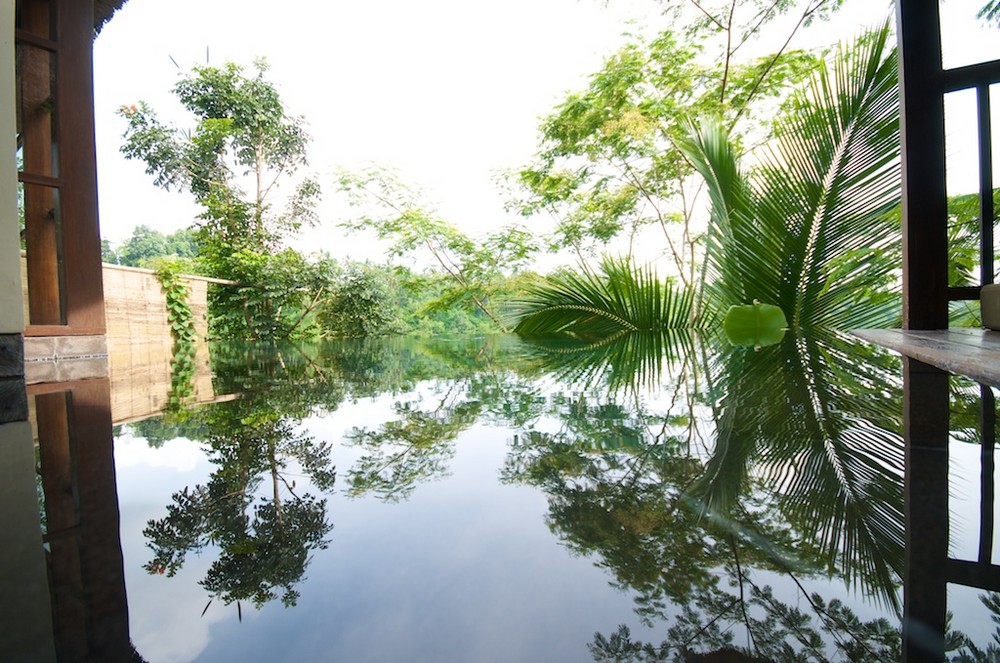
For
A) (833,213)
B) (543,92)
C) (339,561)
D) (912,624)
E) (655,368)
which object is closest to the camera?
(912,624)

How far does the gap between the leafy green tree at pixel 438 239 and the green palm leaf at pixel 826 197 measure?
20.3 ft

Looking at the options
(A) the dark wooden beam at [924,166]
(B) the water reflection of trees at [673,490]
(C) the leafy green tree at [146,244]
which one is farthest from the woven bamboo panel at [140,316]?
(C) the leafy green tree at [146,244]

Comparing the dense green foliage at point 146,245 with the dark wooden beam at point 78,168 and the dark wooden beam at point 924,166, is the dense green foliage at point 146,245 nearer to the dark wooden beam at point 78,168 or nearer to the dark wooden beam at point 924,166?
the dark wooden beam at point 78,168

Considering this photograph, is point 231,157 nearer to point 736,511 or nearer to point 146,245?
point 146,245

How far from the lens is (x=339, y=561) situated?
1.36ft

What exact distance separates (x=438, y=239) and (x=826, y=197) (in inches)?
292

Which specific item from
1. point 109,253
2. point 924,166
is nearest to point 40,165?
point 924,166

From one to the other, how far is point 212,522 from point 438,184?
970 centimetres

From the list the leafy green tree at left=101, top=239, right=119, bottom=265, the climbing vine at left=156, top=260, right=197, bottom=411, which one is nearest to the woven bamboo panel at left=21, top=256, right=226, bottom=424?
the climbing vine at left=156, top=260, right=197, bottom=411

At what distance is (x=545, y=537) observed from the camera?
46 cm

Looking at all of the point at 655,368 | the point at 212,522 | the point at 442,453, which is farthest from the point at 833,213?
the point at 212,522

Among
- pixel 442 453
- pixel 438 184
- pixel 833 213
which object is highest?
pixel 438 184

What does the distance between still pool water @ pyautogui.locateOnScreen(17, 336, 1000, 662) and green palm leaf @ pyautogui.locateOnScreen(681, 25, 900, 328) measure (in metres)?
1.92

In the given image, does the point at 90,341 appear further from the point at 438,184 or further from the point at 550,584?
the point at 438,184
